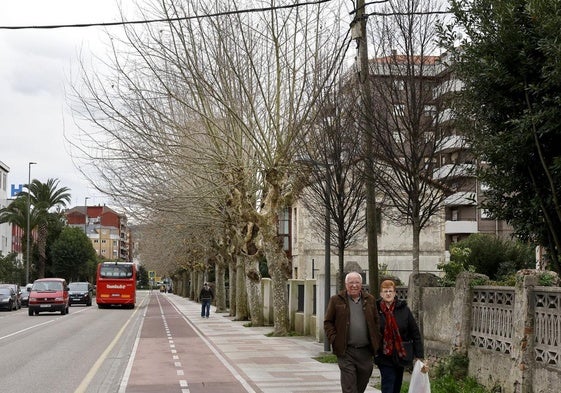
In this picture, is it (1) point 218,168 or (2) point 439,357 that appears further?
(1) point 218,168

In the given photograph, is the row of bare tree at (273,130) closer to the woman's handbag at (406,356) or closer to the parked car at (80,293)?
the woman's handbag at (406,356)

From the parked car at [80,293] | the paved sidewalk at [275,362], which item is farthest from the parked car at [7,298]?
the paved sidewalk at [275,362]

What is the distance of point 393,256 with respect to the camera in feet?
181

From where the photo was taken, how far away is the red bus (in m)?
53.8

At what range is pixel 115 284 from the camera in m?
54.4

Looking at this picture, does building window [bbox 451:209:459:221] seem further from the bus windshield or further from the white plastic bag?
the white plastic bag

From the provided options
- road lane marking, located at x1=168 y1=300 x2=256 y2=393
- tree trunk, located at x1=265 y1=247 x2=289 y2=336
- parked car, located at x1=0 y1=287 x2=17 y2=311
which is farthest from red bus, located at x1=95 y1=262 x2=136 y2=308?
tree trunk, located at x1=265 y1=247 x2=289 y2=336

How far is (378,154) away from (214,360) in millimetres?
6973

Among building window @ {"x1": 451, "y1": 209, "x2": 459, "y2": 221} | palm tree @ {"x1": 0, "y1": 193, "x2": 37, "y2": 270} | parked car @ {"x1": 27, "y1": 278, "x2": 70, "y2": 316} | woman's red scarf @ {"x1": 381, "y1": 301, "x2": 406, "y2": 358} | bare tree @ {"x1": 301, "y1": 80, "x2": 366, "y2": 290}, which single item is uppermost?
palm tree @ {"x1": 0, "y1": 193, "x2": 37, "y2": 270}

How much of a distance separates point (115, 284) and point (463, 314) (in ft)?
143

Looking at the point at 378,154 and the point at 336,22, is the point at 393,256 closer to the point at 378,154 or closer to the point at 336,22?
the point at 336,22

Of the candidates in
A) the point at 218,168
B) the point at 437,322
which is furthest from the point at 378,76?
the point at 218,168

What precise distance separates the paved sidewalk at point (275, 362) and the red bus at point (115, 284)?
975 inches

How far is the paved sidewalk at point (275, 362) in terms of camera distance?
14.5 m
